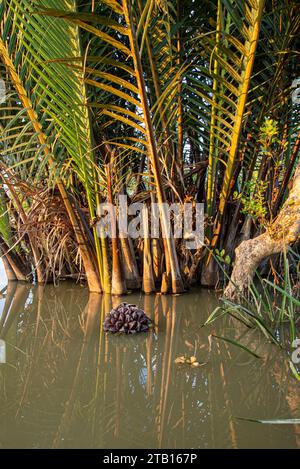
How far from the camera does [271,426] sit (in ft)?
2.90

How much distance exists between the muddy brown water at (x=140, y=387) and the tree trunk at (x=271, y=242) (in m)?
0.27

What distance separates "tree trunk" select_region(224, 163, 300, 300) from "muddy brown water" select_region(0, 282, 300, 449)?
275mm

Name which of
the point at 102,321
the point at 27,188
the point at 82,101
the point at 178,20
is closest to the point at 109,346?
the point at 102,321

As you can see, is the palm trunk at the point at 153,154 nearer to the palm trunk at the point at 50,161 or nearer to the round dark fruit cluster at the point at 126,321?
the palm trunk at the point at 50,161

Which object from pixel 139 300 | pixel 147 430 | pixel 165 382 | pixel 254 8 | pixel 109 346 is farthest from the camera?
pixel 139 300

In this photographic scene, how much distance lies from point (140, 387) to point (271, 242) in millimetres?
977

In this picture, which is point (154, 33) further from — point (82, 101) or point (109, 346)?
point (109, 346)

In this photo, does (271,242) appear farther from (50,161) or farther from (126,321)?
(50,161)

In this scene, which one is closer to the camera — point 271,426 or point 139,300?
point 271,426

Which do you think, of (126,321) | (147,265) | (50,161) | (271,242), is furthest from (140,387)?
(50,161)

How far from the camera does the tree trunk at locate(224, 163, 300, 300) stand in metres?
1.78

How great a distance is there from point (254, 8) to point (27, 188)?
1.18 metres

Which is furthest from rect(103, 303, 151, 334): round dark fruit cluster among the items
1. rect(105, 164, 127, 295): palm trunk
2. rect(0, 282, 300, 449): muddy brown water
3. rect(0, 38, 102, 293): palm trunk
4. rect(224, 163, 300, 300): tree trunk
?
rect(0, 38, 102, 293): palm trunk

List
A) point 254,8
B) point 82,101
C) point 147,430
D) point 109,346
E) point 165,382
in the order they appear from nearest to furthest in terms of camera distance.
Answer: point 147,430, point 165,382, point 109,346, point 254,8, point 82,101
